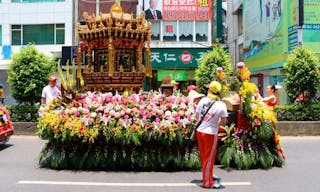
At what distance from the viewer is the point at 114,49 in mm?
11242

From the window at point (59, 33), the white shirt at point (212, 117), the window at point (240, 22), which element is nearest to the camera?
the white shirt at point (212, 117)

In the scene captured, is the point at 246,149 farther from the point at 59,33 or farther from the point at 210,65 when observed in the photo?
the point at 59,33

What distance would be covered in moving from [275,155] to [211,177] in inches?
94.5

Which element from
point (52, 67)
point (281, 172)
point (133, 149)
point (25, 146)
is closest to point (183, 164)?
point (133, 149)

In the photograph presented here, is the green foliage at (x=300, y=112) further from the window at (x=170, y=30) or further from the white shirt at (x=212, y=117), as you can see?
the window at (x=170, y=30)

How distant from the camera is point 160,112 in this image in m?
8.16

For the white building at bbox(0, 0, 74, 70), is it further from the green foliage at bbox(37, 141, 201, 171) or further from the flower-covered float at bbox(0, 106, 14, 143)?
the green foliage at bbox(37, 141, 201, 171)

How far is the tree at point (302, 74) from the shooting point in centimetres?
1429

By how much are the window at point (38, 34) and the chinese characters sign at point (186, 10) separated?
8.20 meters

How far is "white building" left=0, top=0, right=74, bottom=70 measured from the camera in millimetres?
29203

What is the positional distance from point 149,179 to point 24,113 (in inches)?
339

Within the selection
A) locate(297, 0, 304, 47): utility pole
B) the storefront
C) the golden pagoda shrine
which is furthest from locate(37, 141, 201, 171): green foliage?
the storefront

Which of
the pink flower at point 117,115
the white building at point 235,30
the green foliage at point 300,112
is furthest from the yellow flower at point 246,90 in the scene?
the white building at point 235,30

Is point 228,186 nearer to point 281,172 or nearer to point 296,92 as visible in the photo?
point 281,172
